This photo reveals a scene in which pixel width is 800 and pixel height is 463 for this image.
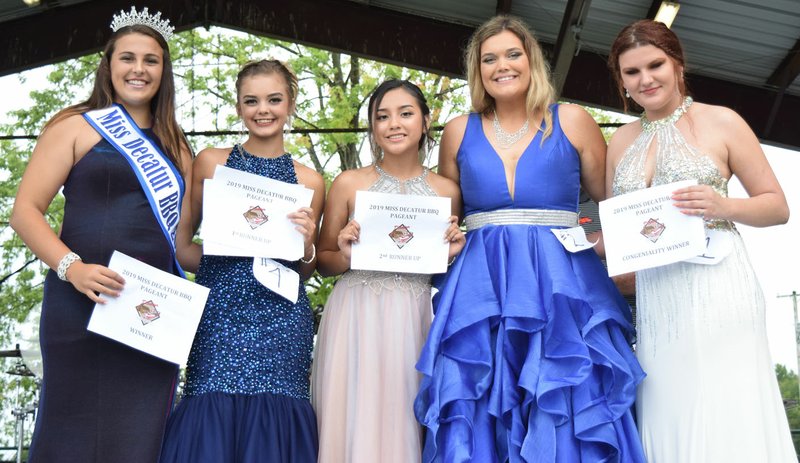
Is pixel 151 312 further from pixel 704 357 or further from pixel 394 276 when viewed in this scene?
pixel 704 357

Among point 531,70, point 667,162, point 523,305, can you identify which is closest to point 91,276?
point 523,305

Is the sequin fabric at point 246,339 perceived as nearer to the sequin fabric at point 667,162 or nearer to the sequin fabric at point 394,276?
the sequin fabric at point 394,276

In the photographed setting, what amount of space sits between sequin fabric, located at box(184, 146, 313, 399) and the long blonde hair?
87 cm

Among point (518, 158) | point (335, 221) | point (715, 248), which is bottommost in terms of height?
point (715, 248)

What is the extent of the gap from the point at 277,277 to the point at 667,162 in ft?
4.02

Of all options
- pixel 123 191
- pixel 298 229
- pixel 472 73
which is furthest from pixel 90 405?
pixel 472 73

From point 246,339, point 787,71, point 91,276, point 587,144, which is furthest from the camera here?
point 787,71

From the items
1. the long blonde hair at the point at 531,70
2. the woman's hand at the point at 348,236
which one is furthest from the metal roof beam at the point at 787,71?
the woman's hand at the point at 348,236

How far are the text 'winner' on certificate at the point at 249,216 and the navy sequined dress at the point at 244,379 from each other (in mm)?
122

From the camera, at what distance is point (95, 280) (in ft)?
8.07

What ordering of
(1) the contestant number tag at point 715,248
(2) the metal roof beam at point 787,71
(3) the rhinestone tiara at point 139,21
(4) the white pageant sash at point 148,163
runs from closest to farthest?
(1) the contestant number tag at point 715,248, (4) the white pageant sash at point 148,163, (3) the rhinestone tiara at point 139,21, (2) the metal roof beam at point 787,71

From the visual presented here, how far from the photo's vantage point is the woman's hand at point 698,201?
8.10 ft

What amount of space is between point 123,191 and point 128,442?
72 centimetres

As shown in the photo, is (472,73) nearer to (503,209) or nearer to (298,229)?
(503,209)
